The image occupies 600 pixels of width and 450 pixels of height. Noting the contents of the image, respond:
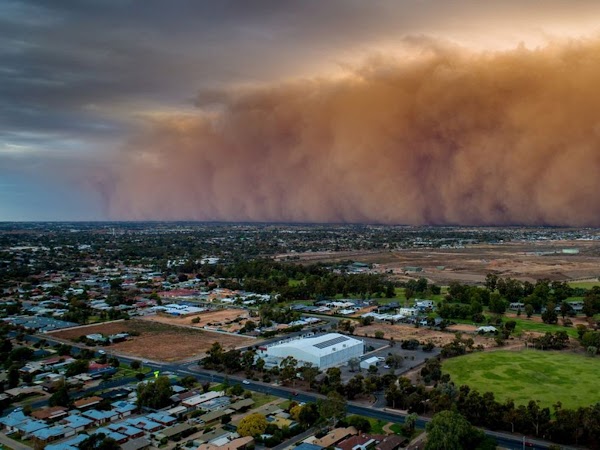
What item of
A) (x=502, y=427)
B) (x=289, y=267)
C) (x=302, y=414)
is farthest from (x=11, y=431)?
(x=289, y=267)

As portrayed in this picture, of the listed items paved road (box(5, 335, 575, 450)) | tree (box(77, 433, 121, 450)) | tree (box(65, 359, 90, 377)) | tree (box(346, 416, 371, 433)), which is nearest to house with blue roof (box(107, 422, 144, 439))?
tree (box(77, 433, 121, 450))

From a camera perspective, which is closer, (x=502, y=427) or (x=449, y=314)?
(x=502, y=427)

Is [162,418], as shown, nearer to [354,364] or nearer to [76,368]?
[76,368]

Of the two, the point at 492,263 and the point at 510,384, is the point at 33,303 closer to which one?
the point at 510,384

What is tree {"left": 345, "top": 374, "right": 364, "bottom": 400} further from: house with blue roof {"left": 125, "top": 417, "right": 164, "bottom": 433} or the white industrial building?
house with blue roof {"left": 125, "top": 417, "right": 164, "bottom": 433}

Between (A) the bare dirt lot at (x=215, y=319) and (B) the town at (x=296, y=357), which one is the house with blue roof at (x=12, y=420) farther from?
(A) the bare dirt lot at (x=215, y=319)

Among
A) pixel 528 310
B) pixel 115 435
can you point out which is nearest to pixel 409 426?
pixel 115 435
